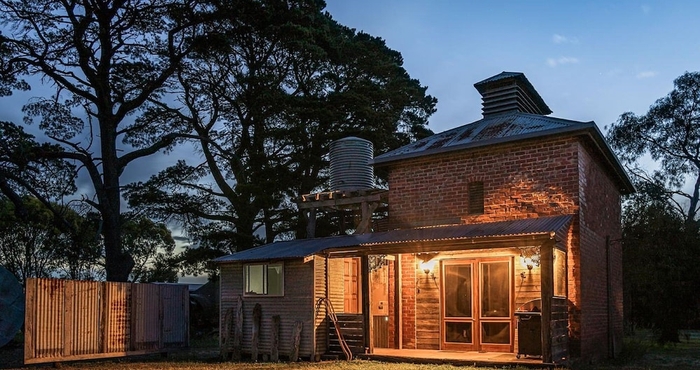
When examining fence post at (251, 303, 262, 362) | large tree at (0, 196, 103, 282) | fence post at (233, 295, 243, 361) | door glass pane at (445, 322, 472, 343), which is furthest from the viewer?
large tree at (0, 196, 103, 282)

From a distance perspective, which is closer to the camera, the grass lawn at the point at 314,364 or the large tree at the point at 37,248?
the grass lawn at the point at 314,364

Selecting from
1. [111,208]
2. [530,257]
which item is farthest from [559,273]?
[111,208]

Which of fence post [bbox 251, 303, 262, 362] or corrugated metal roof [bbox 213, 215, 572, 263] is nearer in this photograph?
corrugated metal roof [bbox 213, 215, 572, 263]

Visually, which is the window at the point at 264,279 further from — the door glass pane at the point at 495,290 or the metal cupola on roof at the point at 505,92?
the metal cupola on roof at the point at 505,92

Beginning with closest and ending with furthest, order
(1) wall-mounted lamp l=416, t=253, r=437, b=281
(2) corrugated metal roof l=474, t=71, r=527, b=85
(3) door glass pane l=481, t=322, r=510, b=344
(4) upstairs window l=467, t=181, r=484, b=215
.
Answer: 1. (3) door glass pane l=481, t=322, r=510, b=344
2. (4) upstairs window l=467, t=181, r=484, b=215
3. (1) wall-mounted lamp l=416, t=253, r=437, b=281
4. (2) corrugated metal roof l=474, t=71, r=527, b=85

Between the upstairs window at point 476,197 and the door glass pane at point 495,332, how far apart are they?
2488mm

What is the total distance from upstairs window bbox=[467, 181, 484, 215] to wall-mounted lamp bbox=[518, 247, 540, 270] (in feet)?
4.76

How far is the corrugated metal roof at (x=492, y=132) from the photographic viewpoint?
14.8 metres

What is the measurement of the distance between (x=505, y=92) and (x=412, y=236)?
5769mm

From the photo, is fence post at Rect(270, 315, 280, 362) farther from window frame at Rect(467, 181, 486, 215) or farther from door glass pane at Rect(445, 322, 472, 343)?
Result: window frame at Rect(467, 181, 486, 215)

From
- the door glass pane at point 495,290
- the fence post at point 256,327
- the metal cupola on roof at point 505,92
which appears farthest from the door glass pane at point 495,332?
the metal cupola on roof at point 505,92

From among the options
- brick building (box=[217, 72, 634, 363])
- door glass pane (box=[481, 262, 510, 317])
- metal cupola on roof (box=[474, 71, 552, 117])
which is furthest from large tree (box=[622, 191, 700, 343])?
door glass pane (box=[481, 262, 510, 317])

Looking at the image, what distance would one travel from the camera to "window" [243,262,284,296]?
16.6 metres

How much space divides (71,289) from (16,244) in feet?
62.2
